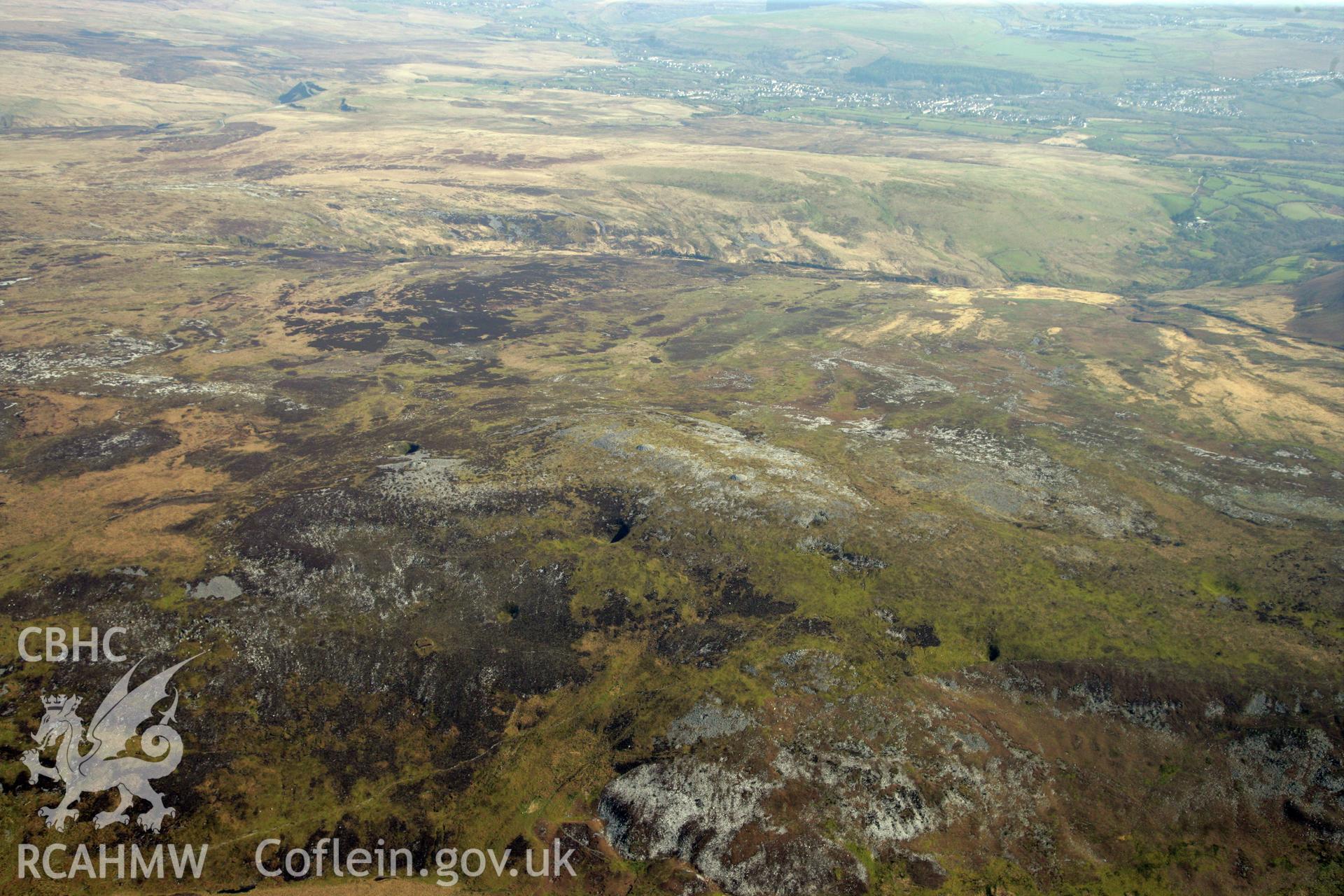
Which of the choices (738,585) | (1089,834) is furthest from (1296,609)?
(738,585)

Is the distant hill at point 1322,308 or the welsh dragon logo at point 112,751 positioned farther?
the distant hill at point 1322,308

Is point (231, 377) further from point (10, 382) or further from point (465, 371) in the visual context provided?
point (465, 371)

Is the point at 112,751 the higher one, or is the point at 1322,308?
the point at 1322,308

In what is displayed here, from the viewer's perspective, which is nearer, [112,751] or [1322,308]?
[112,751]

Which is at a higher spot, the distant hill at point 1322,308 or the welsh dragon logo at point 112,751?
the distant hill at point 1322,308
